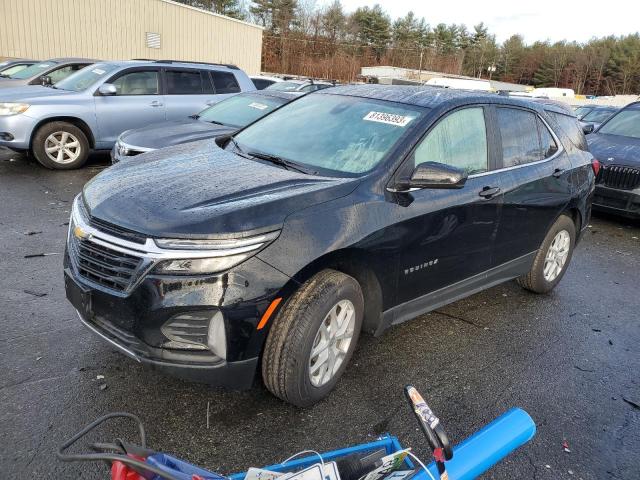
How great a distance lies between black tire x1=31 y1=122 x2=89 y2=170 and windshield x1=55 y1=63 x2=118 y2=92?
717 millimetres

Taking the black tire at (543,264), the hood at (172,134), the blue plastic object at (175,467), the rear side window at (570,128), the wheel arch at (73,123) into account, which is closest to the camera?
the blue plastic object at (175,467)

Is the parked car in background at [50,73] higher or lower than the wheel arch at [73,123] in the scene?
higher

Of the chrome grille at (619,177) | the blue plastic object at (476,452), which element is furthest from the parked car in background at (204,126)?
the chrome grille at (619,177)

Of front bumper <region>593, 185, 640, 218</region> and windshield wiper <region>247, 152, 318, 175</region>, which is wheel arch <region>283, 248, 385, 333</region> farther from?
front bumper <region>593, 185, 640, 218</region>

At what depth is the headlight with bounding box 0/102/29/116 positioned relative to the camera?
7941 millimetres

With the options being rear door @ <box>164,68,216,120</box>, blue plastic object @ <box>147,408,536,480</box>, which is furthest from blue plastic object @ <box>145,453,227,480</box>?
rear door @ <box>164,68,216,120</box>

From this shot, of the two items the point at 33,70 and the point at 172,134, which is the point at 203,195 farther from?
the point at 33,70

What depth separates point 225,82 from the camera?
9938 mm

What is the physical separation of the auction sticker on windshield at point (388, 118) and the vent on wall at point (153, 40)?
2615cm

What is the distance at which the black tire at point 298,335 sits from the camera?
2584 millimetres

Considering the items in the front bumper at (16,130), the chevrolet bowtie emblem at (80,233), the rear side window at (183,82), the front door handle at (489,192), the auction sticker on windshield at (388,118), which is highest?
the auction sticker on windshield at (388,118)

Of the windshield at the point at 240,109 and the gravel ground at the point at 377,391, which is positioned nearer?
the gravel ground at the point at 377,391

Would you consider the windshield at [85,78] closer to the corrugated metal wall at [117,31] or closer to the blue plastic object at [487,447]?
the blue plastic object at [487,447]

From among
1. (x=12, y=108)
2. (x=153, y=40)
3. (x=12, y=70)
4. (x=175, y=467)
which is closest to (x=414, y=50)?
(x=153, y=40)
